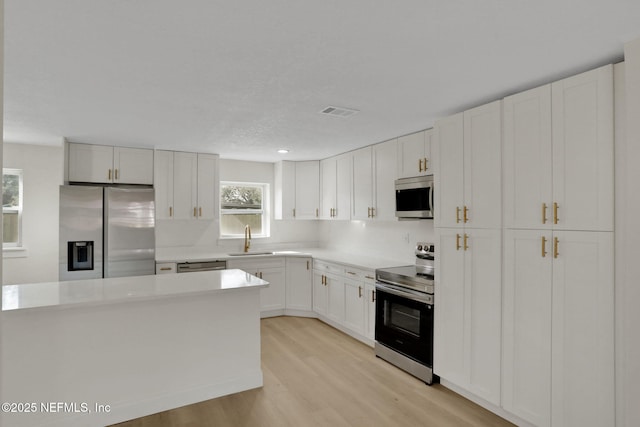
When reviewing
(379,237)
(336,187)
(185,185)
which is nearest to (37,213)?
(185,185)

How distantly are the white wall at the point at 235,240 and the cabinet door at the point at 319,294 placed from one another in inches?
43.0

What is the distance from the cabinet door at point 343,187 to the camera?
476 centimetres

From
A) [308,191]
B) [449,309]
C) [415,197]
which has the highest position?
[308,191]

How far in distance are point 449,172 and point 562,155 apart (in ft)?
2.82

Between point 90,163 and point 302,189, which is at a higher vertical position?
point 90,163

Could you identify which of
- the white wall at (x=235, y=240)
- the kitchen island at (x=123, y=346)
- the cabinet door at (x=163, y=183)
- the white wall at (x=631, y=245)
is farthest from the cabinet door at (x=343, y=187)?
the white wall at (x=631, y=245)

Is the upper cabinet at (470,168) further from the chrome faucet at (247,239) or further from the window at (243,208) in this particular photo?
the window at (243,208)

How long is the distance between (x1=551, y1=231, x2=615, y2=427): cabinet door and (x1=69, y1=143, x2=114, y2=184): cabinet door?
462cm

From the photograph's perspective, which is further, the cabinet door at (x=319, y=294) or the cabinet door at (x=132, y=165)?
the cabinet door at (x=319, y=294)

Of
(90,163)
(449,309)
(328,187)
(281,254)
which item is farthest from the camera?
(328,187)

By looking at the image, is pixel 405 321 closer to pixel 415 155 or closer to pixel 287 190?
pixel 415 155

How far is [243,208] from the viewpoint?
563 cm

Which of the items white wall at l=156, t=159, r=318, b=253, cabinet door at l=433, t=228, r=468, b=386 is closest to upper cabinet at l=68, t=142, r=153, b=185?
white wall at l=156, t=159, r=318, b=253

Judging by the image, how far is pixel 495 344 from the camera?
2598mm
